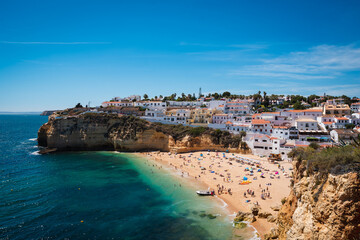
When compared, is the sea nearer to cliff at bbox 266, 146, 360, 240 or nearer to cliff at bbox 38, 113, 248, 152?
cliff at bbox 266, 146, 360, 240

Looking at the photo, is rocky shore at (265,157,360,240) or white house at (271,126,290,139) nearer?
rocky shore at (265,157,360,240)

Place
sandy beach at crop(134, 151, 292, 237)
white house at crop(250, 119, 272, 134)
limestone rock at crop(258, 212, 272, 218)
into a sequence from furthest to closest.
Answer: white house at crop(250, 119, 272, 134)
sandy beach at crop(134, 151, 292, 237)
limestone rock at crop(258, 212, 272, 218)

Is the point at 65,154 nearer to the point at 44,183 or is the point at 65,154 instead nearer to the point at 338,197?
the point at 44,183

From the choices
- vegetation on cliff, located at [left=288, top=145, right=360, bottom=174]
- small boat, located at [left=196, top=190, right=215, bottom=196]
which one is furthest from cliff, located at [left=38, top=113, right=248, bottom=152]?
vegetation on cliff, located at [left=288, top=145, right=360, bottom=174]

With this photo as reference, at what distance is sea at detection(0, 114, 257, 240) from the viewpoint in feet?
65.9

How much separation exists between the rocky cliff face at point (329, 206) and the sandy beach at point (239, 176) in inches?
297

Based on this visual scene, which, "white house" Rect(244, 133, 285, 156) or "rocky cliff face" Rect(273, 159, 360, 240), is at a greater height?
"rocky cliff face" Rect(273, 159, 360, 240)

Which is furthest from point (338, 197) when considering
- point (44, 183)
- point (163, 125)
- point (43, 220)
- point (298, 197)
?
point (163, 125)

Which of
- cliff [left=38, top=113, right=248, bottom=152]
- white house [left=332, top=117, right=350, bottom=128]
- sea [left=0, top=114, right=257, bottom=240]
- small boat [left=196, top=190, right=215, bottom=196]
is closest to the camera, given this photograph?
sea [left=0, top=114, right=257, bottom=240]

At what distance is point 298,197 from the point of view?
14.4 metres

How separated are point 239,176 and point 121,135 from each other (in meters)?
32.1

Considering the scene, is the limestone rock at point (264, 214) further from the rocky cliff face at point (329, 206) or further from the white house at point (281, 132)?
the white house at point (281, 132)

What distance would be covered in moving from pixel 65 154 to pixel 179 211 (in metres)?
39.2

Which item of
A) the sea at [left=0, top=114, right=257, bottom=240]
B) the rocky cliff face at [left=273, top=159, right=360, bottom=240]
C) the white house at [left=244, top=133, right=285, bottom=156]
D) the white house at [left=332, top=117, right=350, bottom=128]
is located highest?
the white house at [left=332, top=117, right=350, bottom=128]
